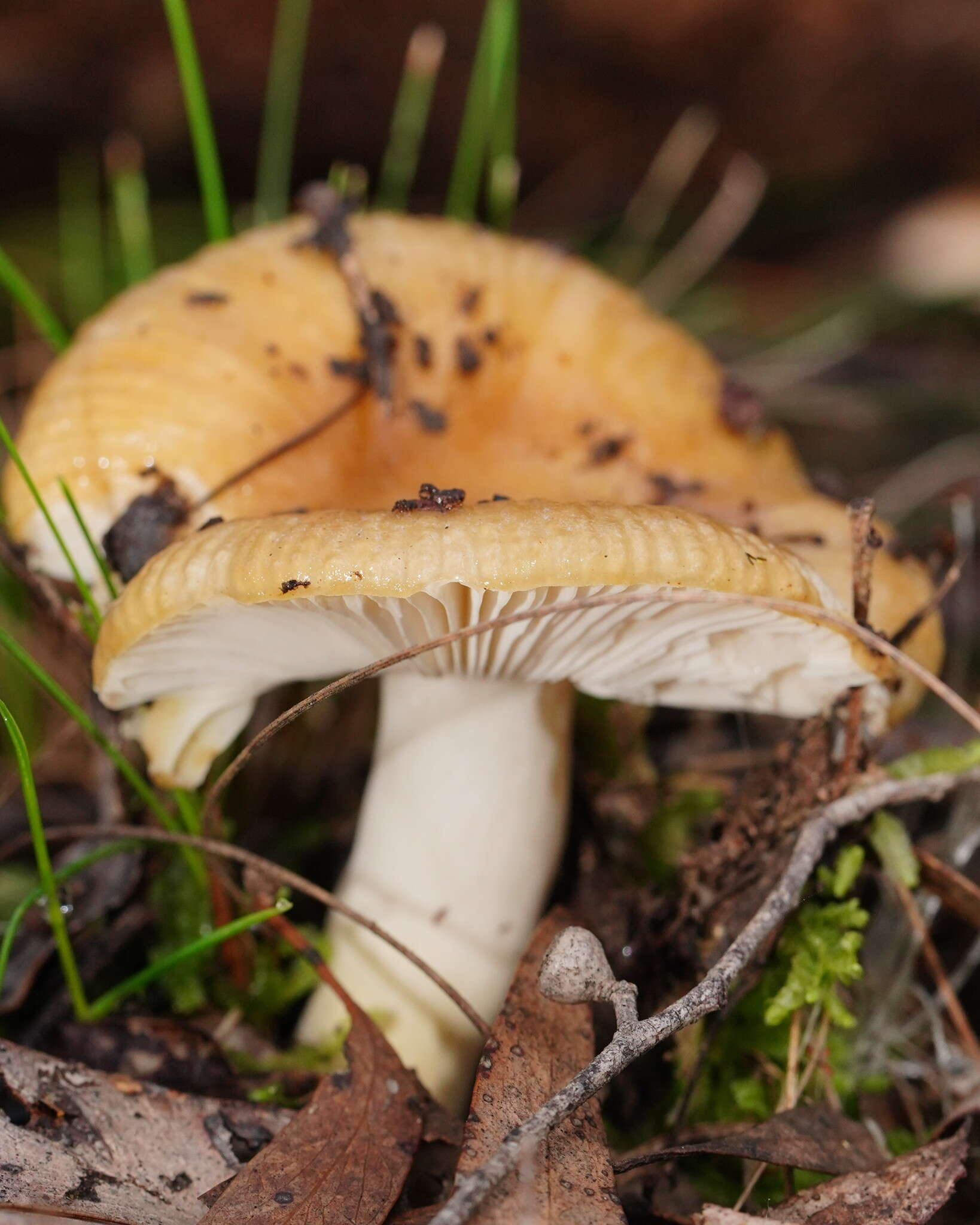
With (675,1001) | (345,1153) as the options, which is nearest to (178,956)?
(345,1153)

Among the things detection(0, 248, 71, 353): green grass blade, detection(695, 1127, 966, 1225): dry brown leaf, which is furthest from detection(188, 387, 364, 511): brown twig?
detection(695, 1127, 966, 1225): dry brown leaf

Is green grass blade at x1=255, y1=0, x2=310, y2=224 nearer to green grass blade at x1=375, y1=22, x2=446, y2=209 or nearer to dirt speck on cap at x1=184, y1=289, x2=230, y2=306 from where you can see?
green grass blade at x1=375, y1=22, x2=446, y2=209

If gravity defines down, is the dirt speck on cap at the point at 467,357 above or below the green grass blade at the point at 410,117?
below

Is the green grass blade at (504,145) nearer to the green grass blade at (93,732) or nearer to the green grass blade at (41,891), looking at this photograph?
the green grass blade at (93,732)

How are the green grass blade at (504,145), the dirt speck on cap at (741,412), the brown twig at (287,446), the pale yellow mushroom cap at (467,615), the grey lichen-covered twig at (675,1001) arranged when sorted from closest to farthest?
the grey lichen-covered twig at (675,1001)
the pale yellow mushroom cap at (467,615)
the brown twig at (287,446)
the dirt speck on cap at (741,412)
the green grass blade at (504,145)

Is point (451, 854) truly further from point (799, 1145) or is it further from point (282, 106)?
point (282, 106)

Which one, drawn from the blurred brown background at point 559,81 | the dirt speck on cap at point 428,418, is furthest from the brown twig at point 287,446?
the blurred brown background at point 559,81

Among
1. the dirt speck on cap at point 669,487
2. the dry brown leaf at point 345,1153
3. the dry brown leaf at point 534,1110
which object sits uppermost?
the dirt speck on cap at point 669,487
